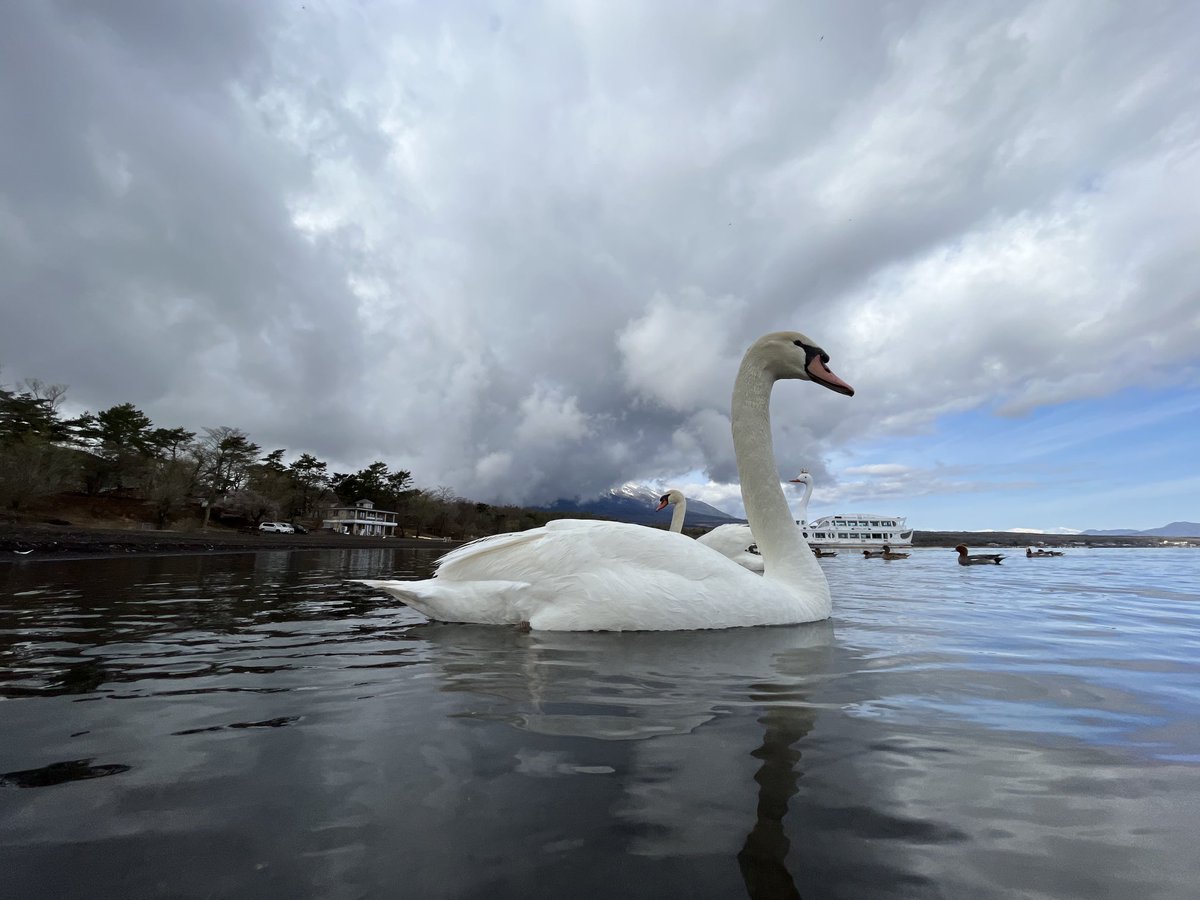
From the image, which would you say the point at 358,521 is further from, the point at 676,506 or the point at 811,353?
the point at 811,353

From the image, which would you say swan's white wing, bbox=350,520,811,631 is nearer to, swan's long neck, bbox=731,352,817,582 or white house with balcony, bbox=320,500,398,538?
swan's long neck, bbox=731,352,817,582

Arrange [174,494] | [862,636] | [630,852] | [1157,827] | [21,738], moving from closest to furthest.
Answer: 1. [630,852]
2. [1157,827]
3. [21,738]
4. [862,636]
5. [174,494]

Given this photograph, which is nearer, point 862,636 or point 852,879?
point 852,879

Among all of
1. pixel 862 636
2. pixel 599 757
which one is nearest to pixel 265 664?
pixel 599 757

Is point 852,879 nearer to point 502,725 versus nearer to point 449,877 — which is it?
point 449,877

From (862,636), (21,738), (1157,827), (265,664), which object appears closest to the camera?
(1157,827)

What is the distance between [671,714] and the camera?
2590mm

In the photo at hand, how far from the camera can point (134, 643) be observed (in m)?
4.21

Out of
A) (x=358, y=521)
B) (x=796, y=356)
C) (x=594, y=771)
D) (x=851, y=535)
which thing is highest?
(x=358, y=521)

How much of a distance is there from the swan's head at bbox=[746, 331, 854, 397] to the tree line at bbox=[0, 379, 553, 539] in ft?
168

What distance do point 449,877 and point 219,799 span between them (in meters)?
0.90

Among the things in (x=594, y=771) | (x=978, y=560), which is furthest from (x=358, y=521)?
(x=594, y=771)

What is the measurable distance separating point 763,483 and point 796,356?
4.87 feet

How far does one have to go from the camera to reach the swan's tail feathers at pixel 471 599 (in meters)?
4.69
